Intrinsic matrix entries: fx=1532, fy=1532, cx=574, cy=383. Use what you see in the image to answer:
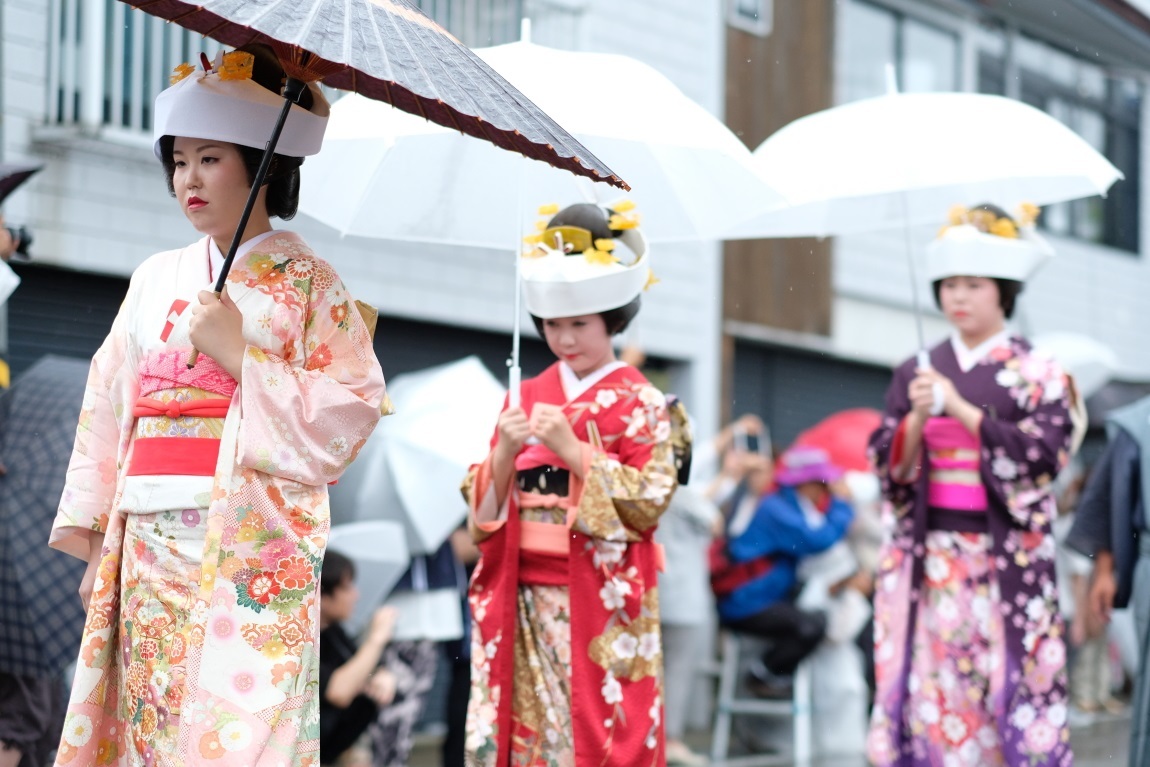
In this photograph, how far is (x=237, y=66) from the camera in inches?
133

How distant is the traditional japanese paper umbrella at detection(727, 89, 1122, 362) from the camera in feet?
17.5

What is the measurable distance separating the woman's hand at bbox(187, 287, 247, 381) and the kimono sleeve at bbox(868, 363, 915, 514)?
2.91m

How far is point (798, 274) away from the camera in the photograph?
12.7m

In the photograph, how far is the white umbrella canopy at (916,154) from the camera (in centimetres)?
534

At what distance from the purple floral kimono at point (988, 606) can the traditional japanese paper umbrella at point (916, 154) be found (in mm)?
481

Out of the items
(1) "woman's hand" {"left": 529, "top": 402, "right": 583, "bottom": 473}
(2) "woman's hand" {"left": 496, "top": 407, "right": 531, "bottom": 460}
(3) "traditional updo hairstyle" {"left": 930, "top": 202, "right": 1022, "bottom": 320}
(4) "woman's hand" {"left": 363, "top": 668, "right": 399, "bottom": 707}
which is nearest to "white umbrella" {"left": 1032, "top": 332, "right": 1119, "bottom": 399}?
(3) "traditional updo hairstyle" {"left": 930, "top": 202, "right": 1022, "bottom": 320}

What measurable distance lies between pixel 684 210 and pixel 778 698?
4.90 m

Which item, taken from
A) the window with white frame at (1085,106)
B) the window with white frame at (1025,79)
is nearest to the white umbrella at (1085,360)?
the window with white frame at (1025,79)

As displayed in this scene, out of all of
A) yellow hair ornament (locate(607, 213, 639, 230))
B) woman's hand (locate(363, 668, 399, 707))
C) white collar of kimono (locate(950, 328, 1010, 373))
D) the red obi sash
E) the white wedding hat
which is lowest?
woman's hand (locate(363, 668, 399, 707))

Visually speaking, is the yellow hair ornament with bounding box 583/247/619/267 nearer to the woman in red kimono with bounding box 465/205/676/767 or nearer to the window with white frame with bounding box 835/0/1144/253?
the woman in red kimono with bounding box 465/205/676/767

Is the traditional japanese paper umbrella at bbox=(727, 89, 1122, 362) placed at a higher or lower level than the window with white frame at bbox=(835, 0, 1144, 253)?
lower

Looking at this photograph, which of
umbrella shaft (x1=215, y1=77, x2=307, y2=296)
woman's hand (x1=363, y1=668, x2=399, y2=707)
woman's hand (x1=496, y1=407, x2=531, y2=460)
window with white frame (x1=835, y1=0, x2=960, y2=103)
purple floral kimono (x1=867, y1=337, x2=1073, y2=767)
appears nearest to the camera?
umbrella shaft (x1=215, y1=77, x2=307, y2=296)

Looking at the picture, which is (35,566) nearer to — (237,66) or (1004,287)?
(237,66)

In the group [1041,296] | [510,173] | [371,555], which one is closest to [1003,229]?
[510,173]
